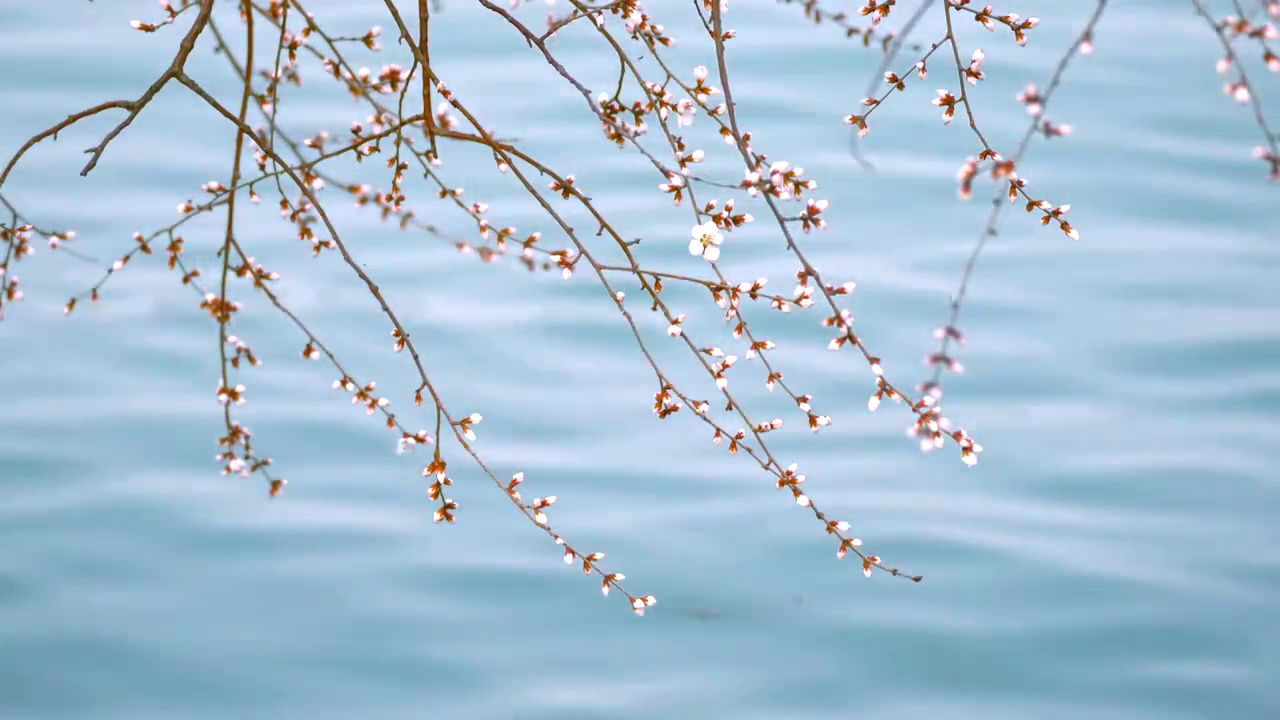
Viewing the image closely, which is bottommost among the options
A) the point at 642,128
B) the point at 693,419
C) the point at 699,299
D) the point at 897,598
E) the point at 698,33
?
the point at 897,598

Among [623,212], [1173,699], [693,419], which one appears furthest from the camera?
[623,212]

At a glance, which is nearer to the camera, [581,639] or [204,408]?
[581,639]

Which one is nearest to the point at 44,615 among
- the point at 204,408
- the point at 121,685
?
the point at 121,685

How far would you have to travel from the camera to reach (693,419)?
8.37 ft

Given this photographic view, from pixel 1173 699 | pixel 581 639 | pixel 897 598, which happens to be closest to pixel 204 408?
pixel 581 639

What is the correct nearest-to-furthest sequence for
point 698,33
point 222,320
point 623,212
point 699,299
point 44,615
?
point 222,320
point 44,615
point 699,299
point 623,212
point 698,33

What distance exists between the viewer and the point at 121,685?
6.89 feet

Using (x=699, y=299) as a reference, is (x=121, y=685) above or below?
below

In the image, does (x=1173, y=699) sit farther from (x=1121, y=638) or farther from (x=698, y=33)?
(x=698, y=33)

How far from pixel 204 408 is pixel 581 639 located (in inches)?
35.4

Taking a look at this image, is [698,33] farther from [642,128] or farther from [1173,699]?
[642,128]

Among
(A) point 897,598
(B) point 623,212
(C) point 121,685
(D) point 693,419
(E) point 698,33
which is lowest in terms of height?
(C) point 121,685

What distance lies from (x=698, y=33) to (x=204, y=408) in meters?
1.52

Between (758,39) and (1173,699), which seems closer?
(1173,699)
